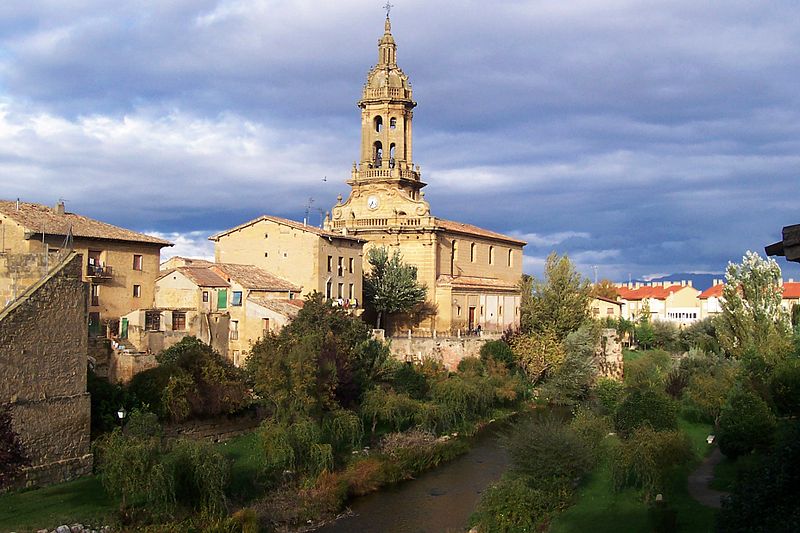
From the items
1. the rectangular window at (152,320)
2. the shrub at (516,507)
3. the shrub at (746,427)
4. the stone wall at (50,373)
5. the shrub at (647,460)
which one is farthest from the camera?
the rectangular window at (152,320)

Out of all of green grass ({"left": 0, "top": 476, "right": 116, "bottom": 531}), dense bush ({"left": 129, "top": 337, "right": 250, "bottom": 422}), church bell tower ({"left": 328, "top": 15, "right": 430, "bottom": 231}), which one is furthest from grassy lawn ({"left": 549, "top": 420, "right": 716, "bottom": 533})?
church bell tower ({"left": 328, "top": 15, "right": 430, "bottom": 231})

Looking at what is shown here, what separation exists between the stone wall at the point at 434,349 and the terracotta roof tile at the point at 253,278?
6261 millimetres

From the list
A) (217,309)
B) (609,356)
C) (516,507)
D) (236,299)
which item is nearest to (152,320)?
(217,309)

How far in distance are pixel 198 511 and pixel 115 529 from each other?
2115 millimetres

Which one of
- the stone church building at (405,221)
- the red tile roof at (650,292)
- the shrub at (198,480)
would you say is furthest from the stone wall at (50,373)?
the red tile roof at (650,292)

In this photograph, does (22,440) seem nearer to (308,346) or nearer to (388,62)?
(308,346)

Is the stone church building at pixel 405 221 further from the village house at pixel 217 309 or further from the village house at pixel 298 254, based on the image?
the village house at pixel 217 309

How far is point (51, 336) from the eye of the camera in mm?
22078

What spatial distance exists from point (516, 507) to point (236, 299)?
66.2 feet

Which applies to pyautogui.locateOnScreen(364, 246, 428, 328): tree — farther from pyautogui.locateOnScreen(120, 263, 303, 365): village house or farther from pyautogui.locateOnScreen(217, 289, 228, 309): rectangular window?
pyautogui.locateOnScreen(217, 289, 228, 309): rectangular window

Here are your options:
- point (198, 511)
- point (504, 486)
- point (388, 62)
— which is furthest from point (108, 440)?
point (388, 62)

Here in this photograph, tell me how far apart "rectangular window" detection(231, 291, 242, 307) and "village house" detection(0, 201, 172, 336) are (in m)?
3.52

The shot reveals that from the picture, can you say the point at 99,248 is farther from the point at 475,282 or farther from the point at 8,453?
the point at 475,282

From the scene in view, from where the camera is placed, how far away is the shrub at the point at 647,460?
21656 mm
